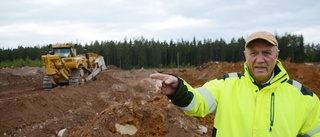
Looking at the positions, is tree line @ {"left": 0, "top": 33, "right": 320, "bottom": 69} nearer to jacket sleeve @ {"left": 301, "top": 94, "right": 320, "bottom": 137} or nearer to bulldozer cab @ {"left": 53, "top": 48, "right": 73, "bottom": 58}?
bulldozer cab @ {"left": 53, "top": 48, "right": 73, "bottom": 58}

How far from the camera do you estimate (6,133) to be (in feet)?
27.4

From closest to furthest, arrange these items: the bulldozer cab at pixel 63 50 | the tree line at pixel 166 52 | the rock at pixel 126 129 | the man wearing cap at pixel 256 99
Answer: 1. the man wearing cap at pixel 256 99
2. the rock at pixel 126 129
3. the bulldozer cab at pixel 63 50
4. the tree line at pixel 166 52

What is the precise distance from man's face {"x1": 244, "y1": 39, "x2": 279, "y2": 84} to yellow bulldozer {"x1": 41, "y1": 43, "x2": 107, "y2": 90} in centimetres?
1465

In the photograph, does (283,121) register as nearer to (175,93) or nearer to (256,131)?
(256,131)

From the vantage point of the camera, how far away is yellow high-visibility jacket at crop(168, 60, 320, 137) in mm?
2260

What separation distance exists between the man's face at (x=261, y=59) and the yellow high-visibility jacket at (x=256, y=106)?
0.06 metres

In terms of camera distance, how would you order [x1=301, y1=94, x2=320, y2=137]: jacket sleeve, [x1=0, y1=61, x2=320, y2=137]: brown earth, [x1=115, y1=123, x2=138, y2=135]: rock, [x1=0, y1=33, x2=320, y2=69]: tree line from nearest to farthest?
[x1=301, y1=94, x2=320, y2=137]: jacket sleeve → [x1=115, y1=123, x2=138, y2=135]: rock → [x1=0, y1=61, x2=320, y2=137]: brown earth → [x1=0, y1=33, x2=320, y2=69]: tree line

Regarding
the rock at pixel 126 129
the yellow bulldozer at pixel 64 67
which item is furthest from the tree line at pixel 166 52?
the rock at pixel 126 129

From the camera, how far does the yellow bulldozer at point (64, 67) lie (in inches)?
627

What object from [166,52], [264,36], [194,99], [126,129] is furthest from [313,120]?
[166,52]

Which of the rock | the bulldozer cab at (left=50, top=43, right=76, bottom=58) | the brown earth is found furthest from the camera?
the bulldozer cab at (left=50, top=43, right=76, bottom=58)

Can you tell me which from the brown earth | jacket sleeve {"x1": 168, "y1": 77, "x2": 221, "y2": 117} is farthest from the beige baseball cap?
the brown earth

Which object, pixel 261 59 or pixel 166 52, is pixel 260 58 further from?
pixel 166 52

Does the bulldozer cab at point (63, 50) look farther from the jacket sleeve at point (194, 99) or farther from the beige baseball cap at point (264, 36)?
the beige baseball cap at point (264, 36)
